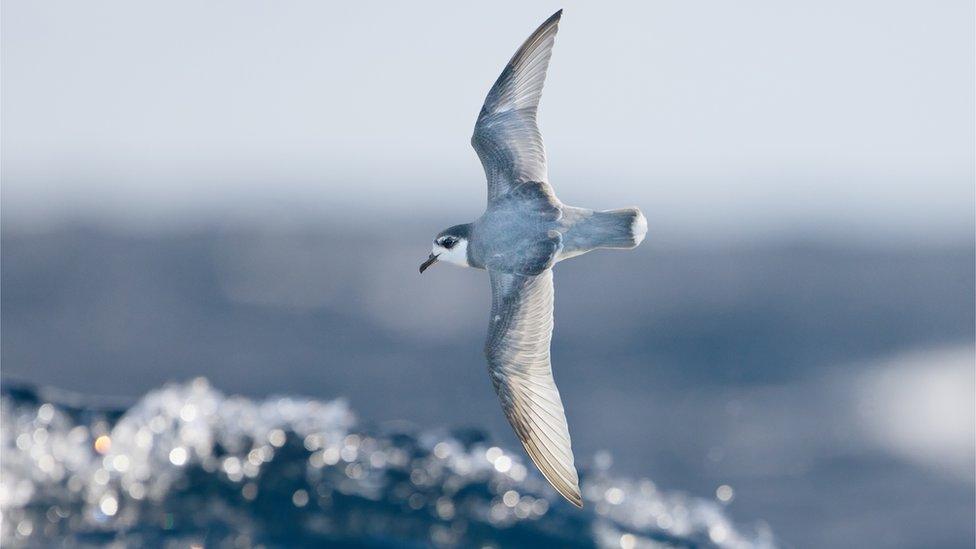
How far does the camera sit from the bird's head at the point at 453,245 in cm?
938

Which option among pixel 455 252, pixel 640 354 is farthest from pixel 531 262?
pixel 640 354

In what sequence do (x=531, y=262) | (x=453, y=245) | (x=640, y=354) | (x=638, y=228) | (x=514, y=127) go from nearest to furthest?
(x=638, y=228)
(x=531, y=262)
(x=453, y=245)
(x=514, y=127)
(x=640, y=354)

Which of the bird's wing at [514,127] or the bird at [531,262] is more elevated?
the bird's wing at [514,127]

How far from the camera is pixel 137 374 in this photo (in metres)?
27.7

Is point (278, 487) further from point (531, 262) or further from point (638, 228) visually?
point (638, 228)

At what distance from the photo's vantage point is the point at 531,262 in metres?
9.23

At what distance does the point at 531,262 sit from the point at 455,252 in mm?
629

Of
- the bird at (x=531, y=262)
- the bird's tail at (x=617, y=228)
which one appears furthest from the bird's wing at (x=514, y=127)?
the bird's tail at (x=617, y=228)

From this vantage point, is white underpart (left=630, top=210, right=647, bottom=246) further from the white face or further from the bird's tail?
the white face

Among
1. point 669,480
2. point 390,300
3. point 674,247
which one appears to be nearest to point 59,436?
point 669,480

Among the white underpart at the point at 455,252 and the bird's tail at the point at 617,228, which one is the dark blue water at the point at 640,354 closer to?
the white underpart at the point at 455,252

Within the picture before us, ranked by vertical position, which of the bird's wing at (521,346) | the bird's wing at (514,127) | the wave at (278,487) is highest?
the bird's wing at (514,127)

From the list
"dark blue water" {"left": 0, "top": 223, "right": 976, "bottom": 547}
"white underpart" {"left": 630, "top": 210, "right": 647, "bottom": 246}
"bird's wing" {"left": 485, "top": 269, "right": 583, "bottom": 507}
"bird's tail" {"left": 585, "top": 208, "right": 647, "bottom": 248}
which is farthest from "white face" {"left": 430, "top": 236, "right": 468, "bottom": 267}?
"dark blue water" {"left": 0, "top": 223, "right": 976, "bottom": 547}

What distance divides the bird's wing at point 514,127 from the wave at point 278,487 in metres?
4.85
